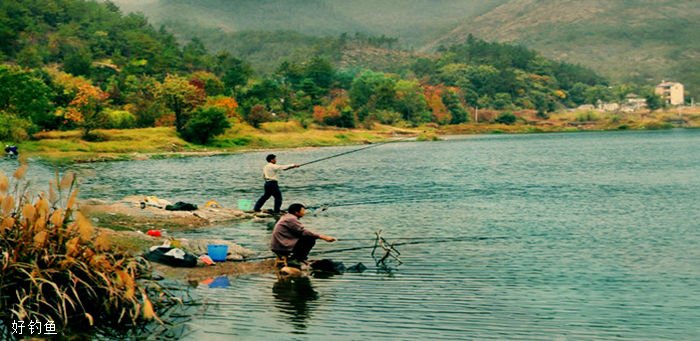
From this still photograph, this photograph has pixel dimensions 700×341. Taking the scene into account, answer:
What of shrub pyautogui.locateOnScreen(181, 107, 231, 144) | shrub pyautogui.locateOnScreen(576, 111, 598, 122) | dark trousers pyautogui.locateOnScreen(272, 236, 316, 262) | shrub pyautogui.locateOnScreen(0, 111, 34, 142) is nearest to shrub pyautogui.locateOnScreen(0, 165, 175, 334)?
dark trousers pyautogui.locateOnScreen(272, 236, 316, 262)

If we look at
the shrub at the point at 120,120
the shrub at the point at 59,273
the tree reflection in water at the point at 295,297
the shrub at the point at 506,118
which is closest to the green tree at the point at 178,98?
the shrub at the point at 120,120

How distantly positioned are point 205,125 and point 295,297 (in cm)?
7253

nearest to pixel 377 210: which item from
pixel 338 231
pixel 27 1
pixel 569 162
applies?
pixel 338 231

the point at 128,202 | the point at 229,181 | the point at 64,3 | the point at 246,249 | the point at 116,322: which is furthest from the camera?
the point at 64,3

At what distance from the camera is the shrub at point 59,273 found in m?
12.8

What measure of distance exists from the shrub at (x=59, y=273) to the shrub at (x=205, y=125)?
238 ft

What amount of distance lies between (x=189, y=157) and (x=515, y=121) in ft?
376

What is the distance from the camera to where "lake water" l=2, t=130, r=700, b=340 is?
14688mm

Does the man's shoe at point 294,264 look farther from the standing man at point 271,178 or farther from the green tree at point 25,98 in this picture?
the green tree at point 25,98

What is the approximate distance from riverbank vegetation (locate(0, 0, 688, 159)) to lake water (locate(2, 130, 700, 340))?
105 feet

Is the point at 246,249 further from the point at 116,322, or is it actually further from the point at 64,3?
the point at 64,3

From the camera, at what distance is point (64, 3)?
7559 inches

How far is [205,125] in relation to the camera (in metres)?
87.5

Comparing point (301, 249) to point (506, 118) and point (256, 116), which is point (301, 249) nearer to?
point (256, 116)
